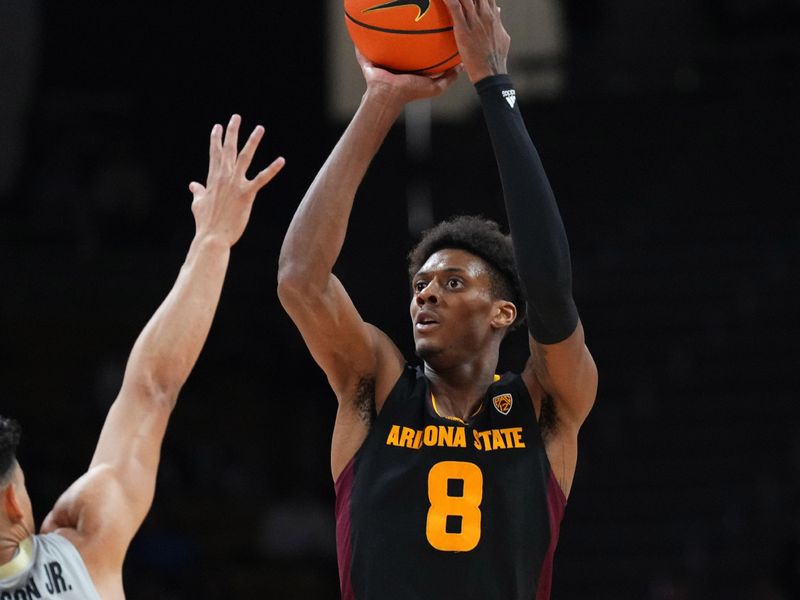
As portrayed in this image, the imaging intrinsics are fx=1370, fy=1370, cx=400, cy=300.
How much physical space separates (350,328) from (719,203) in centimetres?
886

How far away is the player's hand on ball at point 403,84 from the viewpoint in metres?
3.87

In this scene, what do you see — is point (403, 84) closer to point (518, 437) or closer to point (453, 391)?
point (453, 391)

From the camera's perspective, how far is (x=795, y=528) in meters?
9.54

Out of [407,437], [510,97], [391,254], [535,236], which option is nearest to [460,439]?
[407,437]

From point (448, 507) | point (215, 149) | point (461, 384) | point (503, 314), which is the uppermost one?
point (215, 149)

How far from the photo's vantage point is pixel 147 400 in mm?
2982

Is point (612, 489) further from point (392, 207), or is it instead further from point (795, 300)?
point (392, 207)

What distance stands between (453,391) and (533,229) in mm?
606

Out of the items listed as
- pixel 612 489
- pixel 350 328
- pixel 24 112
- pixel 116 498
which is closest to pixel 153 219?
pixel 24 112

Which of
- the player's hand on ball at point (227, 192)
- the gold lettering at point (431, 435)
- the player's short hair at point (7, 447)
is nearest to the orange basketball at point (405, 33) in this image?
the player's hand on ball at point (227, 192)

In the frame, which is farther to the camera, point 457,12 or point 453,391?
point 453,391

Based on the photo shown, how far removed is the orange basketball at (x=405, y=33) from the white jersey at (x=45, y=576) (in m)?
1.79

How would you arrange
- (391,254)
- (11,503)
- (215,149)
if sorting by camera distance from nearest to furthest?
(11,503)
(215,149)
(391,254)

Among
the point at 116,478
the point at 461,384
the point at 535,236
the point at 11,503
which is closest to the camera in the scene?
the point at 11,503
